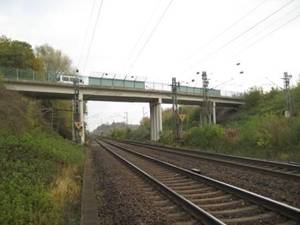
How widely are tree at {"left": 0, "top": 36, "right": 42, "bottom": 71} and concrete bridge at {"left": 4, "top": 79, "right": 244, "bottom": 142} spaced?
18.9 ft

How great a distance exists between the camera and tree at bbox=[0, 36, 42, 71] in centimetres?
5744

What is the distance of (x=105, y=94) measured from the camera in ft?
192

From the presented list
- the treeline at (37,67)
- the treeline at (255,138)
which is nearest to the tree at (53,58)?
the treeline at (37,67)

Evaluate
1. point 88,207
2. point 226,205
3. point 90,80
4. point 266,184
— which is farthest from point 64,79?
point 226,205

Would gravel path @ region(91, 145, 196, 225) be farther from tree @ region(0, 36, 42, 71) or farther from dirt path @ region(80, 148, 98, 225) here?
tree @ region(0, 36, 42, 71)

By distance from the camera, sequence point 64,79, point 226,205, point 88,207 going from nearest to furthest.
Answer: point 226,205 → point 88,207 → point 64,79

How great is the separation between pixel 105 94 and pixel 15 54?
14466 millimetres

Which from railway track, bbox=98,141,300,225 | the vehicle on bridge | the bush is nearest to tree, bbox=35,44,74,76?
the vehicle on bridge

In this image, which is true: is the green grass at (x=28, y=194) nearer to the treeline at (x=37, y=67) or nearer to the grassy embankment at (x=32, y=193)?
the grassy embankment at (x=32, y=193)

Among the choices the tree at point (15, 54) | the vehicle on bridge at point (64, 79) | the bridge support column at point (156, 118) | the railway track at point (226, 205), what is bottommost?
the railway track at point (226, 205)

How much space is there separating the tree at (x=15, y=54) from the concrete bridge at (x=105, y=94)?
5.75m

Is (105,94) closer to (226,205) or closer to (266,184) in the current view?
(266,184)

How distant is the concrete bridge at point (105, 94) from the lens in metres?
51.0

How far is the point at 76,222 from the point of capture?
8.38 meters
